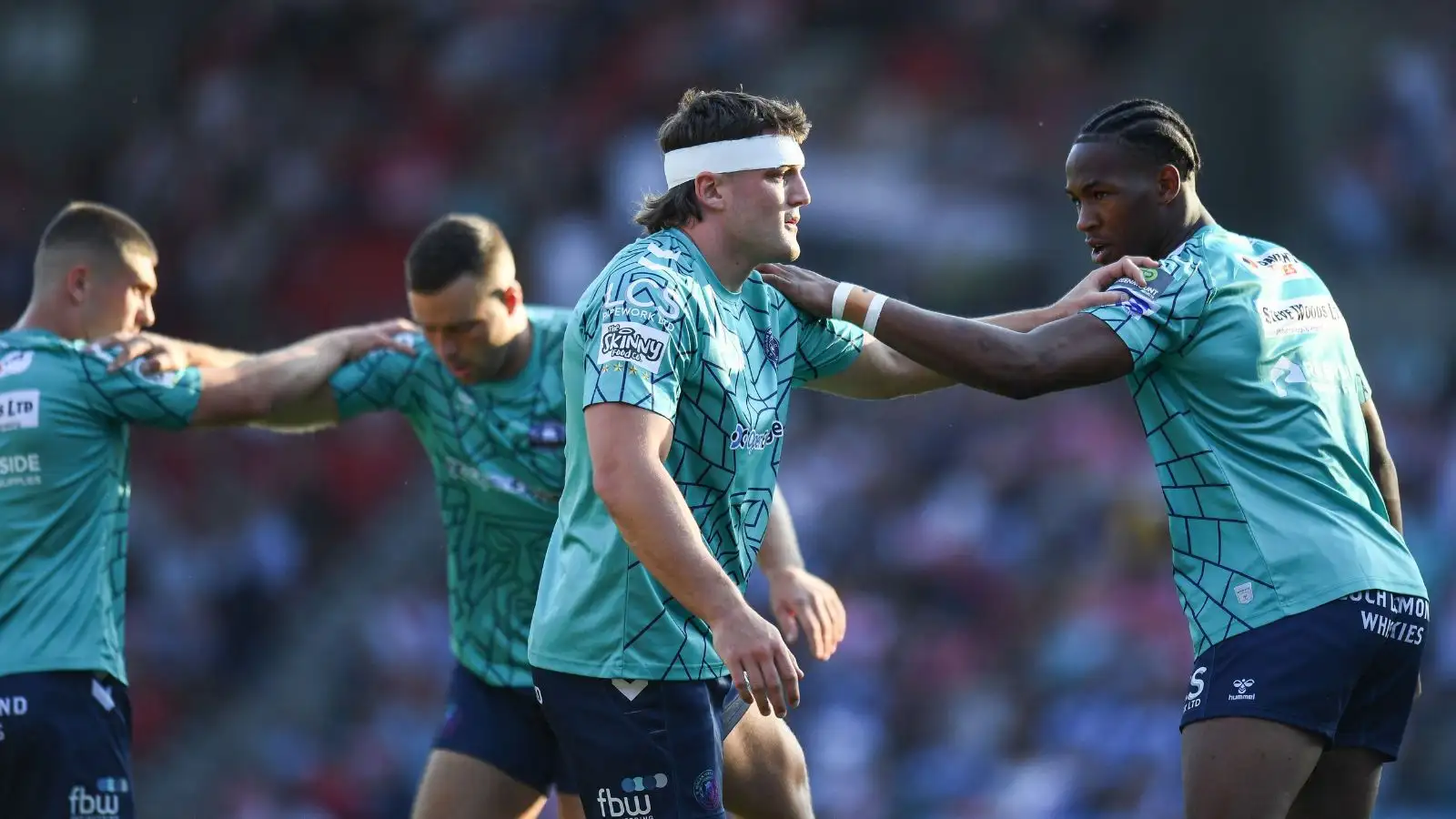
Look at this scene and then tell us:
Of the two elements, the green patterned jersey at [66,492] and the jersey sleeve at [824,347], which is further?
the green patterned jersey at [66,492]

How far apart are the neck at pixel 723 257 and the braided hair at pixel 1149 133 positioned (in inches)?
43.4

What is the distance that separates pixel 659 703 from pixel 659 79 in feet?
42.0

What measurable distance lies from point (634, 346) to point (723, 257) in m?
0.59

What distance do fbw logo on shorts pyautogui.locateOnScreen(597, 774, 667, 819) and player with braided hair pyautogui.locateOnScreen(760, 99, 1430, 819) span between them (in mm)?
1432

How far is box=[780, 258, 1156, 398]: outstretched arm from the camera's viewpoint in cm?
512

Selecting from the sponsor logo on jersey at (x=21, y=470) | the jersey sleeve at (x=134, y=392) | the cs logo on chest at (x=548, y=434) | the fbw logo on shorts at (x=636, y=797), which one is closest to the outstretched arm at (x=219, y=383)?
the jersey sleeve at (x=134, y=392)

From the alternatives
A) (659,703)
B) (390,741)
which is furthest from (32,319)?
(390,741)

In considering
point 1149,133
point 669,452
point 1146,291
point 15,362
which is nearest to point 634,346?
point 669,452

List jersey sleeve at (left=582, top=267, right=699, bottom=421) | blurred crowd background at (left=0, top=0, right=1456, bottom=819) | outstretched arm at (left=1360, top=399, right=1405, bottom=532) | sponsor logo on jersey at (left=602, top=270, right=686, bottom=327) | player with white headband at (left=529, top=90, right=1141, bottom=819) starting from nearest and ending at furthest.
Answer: player with white headband at (left=529, top=90, right=1141, bottom=819), jersey sleeve at (left=582, top=267, right=699, bottom=421), sponsor logo on jersey at (left=602, top=270, right=686, bottom=327), outstretched arm at (left=1360, top=399, right=1405, bottom=532), blurred crowd background at (left=0, top=0, right=1456, bottom=819)

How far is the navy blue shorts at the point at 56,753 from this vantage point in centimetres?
600

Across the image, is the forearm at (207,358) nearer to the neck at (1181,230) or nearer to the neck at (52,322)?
the neck at (52,322)

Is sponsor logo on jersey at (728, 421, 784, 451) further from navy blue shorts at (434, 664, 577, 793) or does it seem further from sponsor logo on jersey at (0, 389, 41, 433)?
sponsor logo on jersey at (0, 389, 41, 433)

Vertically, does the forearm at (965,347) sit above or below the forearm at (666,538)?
above

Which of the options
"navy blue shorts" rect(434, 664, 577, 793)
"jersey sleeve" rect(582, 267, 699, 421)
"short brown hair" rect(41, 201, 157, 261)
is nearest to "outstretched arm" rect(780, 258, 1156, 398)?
"jersey sleeve" rect(582, 267, 699, 421)
